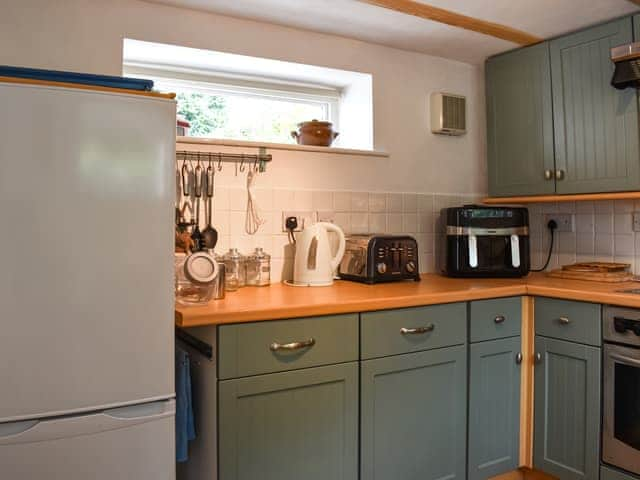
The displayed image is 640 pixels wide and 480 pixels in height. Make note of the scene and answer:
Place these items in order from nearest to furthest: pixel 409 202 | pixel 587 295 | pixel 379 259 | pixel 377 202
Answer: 1. pixel 587 295
2. pixel 379 259
3. pixel 377 202
4. pixel 409 202

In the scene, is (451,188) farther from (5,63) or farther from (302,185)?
(5,63)

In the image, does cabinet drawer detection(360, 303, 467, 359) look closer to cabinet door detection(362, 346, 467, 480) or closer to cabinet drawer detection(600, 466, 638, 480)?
cabinet door detection(362, 346, 467, 480)

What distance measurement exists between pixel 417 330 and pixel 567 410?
29.7 inches

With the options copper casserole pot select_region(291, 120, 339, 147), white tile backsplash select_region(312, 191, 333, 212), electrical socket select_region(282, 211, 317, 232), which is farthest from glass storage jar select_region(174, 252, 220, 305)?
copper casserole pot select_region(291, 120, 339, 147)

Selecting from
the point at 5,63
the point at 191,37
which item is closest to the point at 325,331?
the point at 191,37

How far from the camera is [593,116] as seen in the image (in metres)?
2.36

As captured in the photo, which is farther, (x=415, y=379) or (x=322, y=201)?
(x=322, y=201)

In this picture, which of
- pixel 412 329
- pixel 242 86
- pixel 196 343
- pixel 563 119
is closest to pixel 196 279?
pixel 196 343

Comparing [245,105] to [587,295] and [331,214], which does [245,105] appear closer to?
[331,214]

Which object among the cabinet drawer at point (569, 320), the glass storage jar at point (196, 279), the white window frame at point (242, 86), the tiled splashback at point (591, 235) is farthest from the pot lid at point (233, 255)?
the tiled splashback at point (591, 235)

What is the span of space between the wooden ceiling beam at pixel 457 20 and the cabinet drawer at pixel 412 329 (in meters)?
1.24

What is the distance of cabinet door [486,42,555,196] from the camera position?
2.56 metres

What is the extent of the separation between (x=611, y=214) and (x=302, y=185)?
1539 millimetres

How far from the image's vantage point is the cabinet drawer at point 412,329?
5.95 feet
